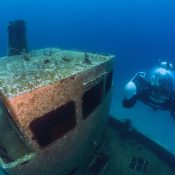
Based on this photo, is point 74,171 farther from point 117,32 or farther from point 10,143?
point 117,32

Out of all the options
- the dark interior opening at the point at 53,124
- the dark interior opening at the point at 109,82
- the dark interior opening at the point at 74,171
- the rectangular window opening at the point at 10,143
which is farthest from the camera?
the dark interior opening at the point at 109,82

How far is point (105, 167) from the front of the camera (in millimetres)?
7293

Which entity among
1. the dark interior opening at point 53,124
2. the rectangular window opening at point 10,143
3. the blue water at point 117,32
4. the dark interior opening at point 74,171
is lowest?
the blue water at point 117,32

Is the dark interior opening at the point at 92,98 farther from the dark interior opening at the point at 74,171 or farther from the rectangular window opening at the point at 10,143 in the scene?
the dark interior opening at the point at 74,171

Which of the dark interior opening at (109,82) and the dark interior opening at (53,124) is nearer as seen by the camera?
the dark interior opening at (53,124)

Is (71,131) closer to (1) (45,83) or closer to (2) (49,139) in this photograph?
(2) (49,139)

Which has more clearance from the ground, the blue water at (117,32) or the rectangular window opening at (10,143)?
the rectangular window opening at (10,143)

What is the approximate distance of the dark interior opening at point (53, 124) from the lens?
4234 millimetres

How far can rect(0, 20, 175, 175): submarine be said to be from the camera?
403 cm

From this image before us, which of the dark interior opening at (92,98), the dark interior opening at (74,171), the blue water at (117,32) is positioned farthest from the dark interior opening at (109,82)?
the blue water at (117,32)

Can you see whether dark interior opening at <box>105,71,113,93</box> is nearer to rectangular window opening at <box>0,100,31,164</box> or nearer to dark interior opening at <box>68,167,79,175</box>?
Answer: dark interior opening at <box>68,167,79,175</box>

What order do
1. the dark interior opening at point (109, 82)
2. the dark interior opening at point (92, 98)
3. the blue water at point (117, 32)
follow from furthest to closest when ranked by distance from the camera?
the blue water at point (117, 32)
the dark interior opening at point (109, 82)
the dark interior opening at point (92, 98)

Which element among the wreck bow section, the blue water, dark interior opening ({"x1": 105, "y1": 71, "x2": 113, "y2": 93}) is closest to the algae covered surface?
the wreck bow section

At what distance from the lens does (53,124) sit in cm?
448
